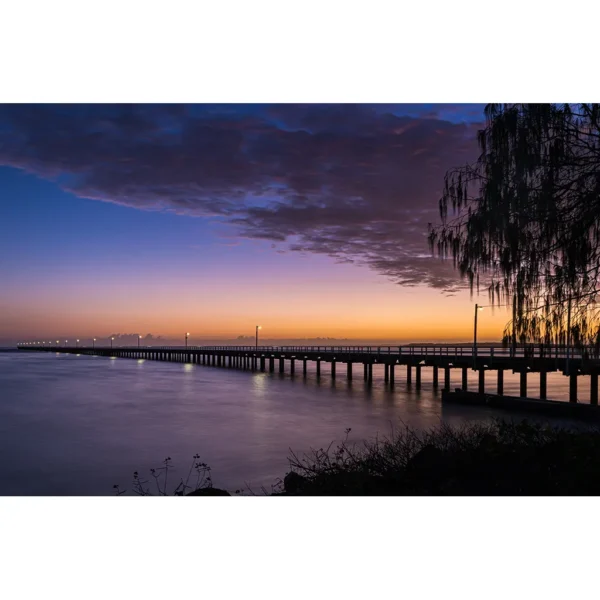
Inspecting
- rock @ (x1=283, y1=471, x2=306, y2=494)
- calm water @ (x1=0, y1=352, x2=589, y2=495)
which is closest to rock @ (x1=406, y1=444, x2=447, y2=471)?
rock @ (x1=283, y1=471, x2=306, y2=494)

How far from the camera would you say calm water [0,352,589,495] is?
1583 centimetres

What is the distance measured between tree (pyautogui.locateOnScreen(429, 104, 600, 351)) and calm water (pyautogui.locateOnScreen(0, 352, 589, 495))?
861 cm

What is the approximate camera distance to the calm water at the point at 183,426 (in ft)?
51.9

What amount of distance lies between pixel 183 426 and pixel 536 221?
20912 millimetres

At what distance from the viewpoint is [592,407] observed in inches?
780

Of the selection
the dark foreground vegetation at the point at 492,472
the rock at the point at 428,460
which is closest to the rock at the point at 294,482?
the dark foreground vegetation at the point at 492,472

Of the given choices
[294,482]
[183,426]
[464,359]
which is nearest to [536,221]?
[294,482]

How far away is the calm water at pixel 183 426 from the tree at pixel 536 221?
339 inches

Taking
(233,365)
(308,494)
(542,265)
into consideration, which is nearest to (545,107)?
(542,265)

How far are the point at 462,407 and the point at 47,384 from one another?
4049cm

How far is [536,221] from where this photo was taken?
820cm

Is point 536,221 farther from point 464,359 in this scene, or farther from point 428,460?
point 464,359

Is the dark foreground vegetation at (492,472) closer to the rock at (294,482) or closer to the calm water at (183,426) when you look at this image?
the rock at (294,482)
